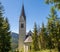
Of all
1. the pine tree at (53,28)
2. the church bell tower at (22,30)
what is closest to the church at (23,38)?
the church bell tower at (22,30)

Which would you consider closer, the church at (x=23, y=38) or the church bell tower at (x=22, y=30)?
the church at (x=23, y=38)

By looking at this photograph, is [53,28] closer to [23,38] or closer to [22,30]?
[23,38]

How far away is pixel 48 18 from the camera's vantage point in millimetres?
42281

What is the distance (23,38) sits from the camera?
8650cm

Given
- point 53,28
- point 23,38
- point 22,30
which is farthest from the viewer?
point 22,30

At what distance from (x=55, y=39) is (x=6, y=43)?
35.6ft

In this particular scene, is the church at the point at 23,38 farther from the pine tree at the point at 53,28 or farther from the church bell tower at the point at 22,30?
the pine tree at the point at 53,28

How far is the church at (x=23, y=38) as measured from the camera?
267 feet

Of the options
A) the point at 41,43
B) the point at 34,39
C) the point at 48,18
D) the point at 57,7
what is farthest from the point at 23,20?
the point at 57,7

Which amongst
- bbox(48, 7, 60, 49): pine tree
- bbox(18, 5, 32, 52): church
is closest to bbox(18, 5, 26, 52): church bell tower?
bbox(18, 5, 32, 52): church

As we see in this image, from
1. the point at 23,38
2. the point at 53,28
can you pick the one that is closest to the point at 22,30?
the point at 23,38

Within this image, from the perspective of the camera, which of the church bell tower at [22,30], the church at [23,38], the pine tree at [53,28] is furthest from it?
the church bell tower at [22,30]

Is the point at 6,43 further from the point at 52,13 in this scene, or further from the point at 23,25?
the point at 23,25

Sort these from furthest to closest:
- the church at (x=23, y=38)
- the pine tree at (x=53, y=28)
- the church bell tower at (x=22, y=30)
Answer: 1. the church bell tower at (x=22, y=30)
2. the church at (x=23, y=38)
3. the pine tree at (x=53, y=28)
